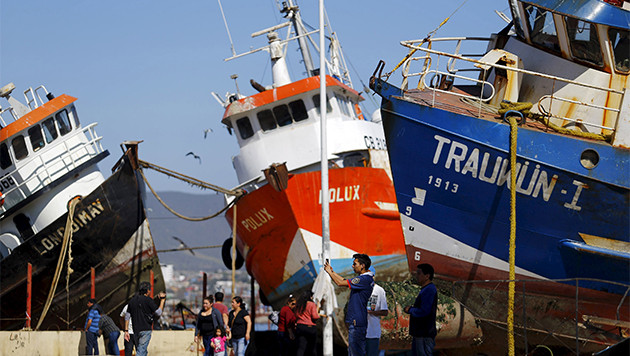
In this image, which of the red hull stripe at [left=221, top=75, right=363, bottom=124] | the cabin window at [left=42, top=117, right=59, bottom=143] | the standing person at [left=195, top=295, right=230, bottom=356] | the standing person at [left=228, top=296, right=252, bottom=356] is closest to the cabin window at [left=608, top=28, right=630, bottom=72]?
the standing person at [left=228, top=296, right=252, bottom=356]

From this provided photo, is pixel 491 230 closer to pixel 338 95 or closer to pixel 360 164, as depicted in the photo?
pixel 360 164

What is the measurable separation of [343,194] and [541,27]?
22.0 feet

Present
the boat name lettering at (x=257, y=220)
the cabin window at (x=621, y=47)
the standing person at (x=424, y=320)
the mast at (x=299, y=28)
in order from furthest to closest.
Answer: the mast at (x=299, y=28)
the boat name lettering at (x=257, y=220)
the cabin window at (x=621, y=47)
the standing person at (x=424, y=320)

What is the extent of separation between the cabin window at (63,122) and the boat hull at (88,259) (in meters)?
2.62

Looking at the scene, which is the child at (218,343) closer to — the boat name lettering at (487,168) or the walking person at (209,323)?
the walking person at (209,323)

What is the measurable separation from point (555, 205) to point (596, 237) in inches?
29.4

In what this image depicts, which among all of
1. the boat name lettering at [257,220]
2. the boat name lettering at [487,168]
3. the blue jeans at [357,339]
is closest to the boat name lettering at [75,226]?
Result: the boat name lettering at [257,220]

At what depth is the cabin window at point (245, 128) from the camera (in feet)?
72.5

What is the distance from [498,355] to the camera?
13109 mm

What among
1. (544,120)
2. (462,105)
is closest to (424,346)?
(544,120)

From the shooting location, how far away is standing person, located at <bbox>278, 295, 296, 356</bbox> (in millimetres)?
13875

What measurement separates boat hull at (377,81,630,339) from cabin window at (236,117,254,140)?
27.6 feet

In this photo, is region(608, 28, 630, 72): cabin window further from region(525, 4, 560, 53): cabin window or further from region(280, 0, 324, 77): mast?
region(280, 0, 324, 77): mast

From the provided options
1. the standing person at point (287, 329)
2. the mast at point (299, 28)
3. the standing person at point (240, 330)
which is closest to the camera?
the standing person at point (240, 330)
